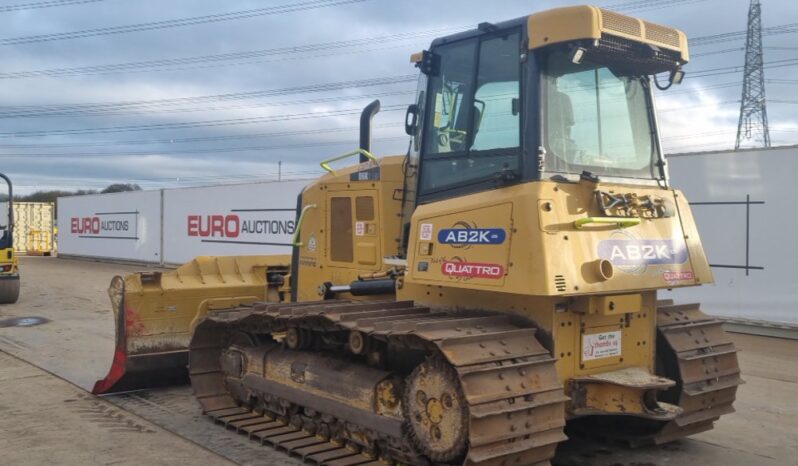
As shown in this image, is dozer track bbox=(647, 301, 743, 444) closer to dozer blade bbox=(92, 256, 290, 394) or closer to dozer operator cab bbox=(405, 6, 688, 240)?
dozer operator cab bbox=(405, 6, 688, 240)

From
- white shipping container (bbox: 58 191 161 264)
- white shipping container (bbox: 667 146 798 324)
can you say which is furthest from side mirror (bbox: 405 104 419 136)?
white shipping container (bbox: 58 191 161 264)

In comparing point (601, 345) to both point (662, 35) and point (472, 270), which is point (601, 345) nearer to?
point (472, 270)

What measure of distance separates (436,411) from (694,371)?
205cm

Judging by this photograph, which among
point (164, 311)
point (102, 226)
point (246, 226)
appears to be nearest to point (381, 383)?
point (164, 311)

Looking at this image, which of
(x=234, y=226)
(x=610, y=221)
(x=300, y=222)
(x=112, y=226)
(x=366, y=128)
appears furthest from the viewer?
(x=112, y=226)

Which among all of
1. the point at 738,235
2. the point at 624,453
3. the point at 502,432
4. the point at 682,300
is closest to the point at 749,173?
the point at 738,235

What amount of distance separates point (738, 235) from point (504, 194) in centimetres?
845

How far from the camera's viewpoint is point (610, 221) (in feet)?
15.6

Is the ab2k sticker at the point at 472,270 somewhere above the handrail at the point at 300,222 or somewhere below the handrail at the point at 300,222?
below

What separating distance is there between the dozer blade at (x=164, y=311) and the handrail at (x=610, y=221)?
13.2 ft

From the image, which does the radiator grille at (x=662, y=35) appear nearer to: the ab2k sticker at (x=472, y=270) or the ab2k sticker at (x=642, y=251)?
the ab2k sticker at (x=642, y=251)

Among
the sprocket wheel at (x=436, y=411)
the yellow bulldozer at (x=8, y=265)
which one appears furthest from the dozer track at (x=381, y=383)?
the yellow bulldozer at (x=8, y=265)

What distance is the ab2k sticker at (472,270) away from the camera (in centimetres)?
466

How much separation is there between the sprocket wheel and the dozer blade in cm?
307
